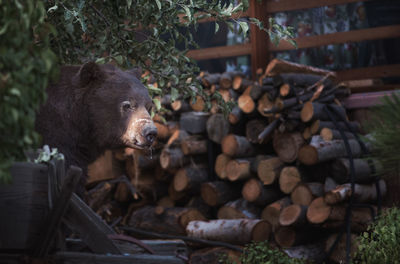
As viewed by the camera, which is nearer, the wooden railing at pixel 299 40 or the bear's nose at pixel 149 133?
the bear's nose at pixel 149 133

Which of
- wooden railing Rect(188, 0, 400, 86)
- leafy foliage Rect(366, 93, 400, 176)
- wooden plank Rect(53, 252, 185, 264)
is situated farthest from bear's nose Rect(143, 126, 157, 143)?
wooden railing Rect(188, 0, 400, 86)

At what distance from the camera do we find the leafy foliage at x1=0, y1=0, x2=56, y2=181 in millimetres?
1206

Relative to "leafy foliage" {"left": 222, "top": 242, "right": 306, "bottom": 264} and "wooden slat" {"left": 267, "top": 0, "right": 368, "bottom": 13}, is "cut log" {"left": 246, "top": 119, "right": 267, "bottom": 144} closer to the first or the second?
"wooden slat" {"left": 267, "top": 0, "right": 368, "bottom": 13}

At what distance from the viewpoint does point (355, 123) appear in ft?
16.7

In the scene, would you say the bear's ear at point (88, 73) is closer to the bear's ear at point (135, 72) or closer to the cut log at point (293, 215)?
the bear's ear at point (135, 72)

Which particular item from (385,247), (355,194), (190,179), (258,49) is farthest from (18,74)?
(258,49)

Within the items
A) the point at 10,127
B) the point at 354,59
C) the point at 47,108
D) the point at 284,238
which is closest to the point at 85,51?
the point at 47,108

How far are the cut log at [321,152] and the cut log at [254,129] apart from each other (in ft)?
2.19

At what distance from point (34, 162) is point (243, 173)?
11.3ft

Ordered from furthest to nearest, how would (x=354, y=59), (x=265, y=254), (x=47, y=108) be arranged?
(x=354, y=59), (x=265, y=254), (x=47, y=108)

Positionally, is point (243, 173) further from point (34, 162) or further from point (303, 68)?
point (34, 162)

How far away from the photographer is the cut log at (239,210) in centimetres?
499

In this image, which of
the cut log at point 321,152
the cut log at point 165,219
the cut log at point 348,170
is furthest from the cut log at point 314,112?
the cut log at point 165,219

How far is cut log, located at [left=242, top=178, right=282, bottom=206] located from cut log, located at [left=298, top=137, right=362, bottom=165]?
520 mm
